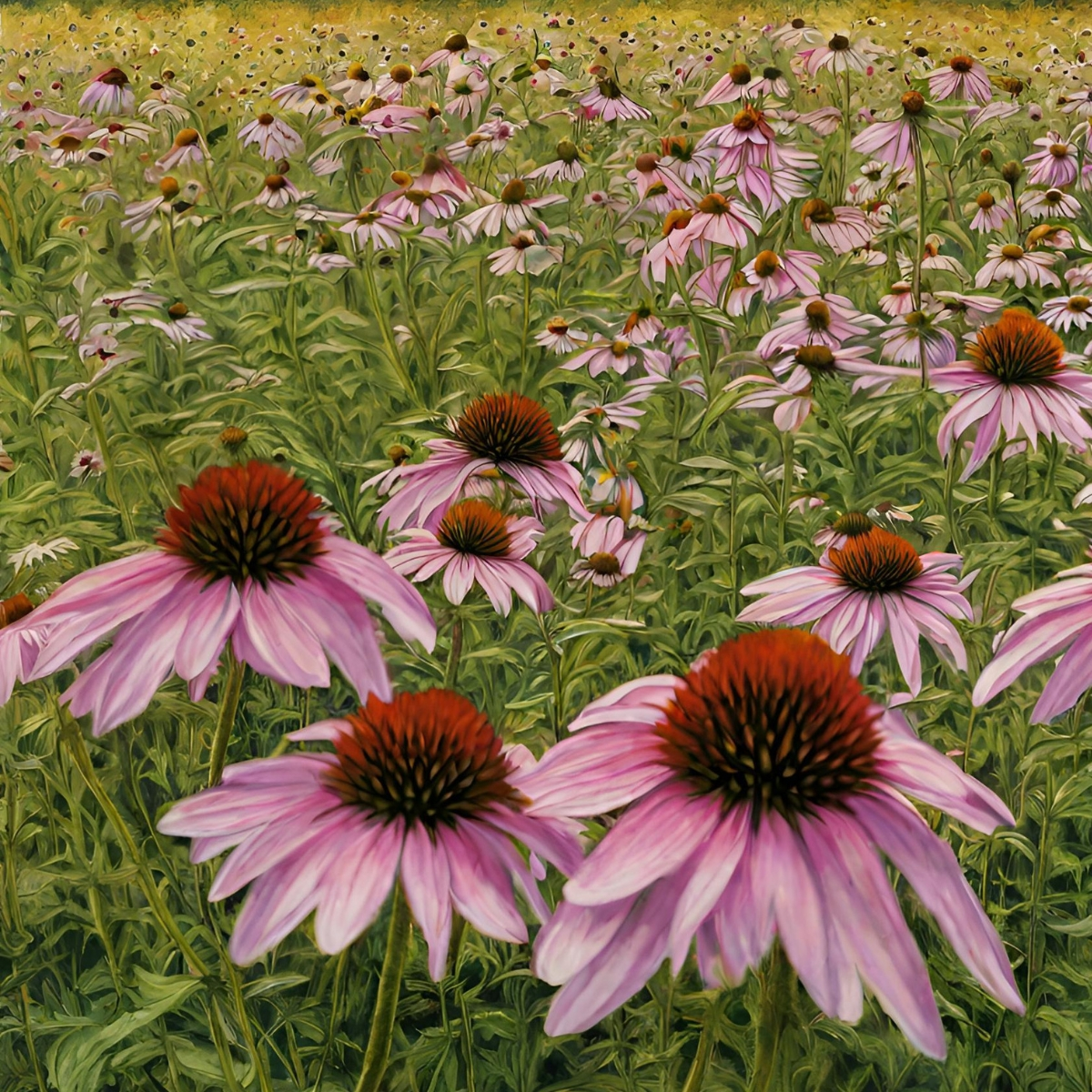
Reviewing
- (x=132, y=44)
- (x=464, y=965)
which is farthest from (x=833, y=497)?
(x=132, y=44)

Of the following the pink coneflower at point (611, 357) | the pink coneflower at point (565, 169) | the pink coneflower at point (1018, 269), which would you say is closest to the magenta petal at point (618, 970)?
the pink coneflower at point (611, 357)

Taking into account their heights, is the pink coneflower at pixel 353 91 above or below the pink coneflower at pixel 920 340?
above

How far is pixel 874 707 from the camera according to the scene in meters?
0.56

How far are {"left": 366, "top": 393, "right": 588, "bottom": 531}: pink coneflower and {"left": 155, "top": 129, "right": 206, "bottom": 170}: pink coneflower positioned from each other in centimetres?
174

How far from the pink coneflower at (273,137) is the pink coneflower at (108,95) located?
0.38 meters

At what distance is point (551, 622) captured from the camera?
3.79 ft

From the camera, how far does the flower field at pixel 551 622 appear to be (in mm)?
514

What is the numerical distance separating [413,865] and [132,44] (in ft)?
18.5

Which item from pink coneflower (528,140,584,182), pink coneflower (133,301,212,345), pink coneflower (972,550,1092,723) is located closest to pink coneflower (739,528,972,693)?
pink coneflower (972,550,1092,723)

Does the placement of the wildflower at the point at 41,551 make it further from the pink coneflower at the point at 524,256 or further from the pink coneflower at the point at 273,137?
the pink coneflower at the point at 273,137

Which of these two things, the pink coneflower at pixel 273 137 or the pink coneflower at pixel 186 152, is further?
the pink coneflower at pixel 273 137

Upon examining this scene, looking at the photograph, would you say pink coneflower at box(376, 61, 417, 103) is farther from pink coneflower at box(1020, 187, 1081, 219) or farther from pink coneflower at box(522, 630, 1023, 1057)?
pink coneflower at box(522, 630, 1023, 1057)

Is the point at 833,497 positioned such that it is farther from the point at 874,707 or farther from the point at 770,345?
the point at 874,707

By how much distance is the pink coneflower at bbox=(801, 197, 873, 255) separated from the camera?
6.52 ft
